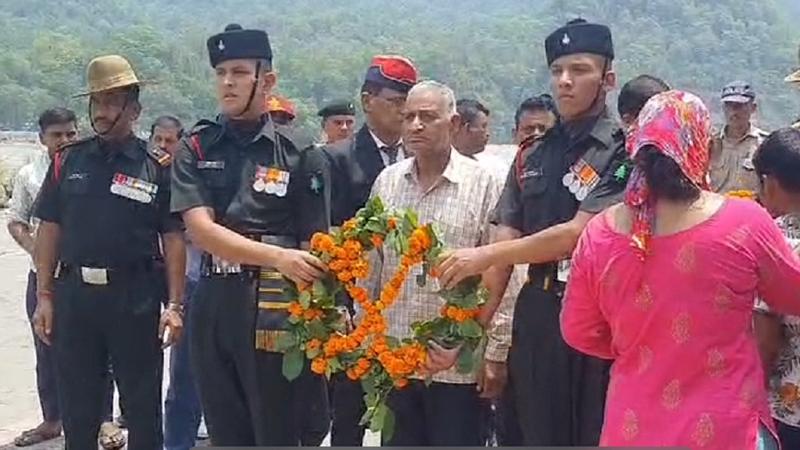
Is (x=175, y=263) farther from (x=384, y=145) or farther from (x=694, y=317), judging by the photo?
(x=694, y=317)

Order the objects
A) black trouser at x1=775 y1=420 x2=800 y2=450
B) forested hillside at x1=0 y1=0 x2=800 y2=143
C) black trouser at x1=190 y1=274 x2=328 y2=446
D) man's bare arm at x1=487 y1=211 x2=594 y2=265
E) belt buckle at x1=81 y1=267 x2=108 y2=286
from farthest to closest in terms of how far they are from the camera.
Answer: forested hillside at x1=0 y1=0 x2=800 y2=143
belt buckle at x1=81 y1=267 x2=108 y2=286
black trouser at x1=190 y1=274 x2=328 y2=446
man's bare arm at x1=487 y1=211 x2=594 y2=265
black trouser at x1=775 y1=420 x2=800 y2=450

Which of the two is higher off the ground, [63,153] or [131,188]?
[63,153]

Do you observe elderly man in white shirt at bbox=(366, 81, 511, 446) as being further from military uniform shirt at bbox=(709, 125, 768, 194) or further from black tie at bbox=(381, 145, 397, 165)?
military uniform shirt at bbox=(709, 125, 768, 194)

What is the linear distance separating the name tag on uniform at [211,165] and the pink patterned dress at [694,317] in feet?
6.26

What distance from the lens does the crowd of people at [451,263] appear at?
9.96 ft

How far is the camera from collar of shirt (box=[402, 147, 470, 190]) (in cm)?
458

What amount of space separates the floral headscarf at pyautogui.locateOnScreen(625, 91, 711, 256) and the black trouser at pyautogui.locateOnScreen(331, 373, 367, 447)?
2.29 m

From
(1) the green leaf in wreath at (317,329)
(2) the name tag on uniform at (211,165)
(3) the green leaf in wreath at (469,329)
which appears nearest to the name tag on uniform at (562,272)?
(3) the green leaf in wreath at (469,329)

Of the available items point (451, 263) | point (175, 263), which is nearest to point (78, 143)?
point (175, 263)

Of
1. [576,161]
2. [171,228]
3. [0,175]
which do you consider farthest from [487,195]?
[0,175]

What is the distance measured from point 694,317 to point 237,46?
2.37m

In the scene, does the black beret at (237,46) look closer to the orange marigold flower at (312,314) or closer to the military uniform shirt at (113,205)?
the military uniform shirt at (113,205)

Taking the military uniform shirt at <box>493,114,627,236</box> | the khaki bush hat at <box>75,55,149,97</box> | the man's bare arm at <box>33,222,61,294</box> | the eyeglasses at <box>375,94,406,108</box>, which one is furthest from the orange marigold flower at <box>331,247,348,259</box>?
the man's bare arm at <box>33,222,61,294</box>

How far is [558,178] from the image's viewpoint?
4.14 meters
